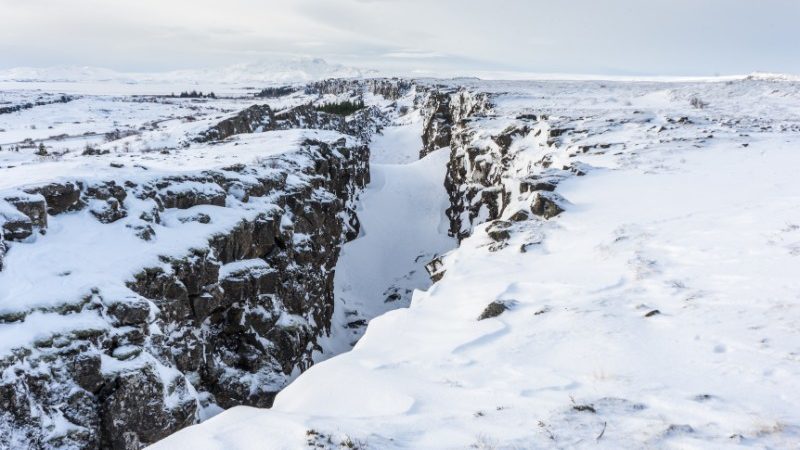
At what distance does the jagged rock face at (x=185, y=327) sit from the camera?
13.4 m

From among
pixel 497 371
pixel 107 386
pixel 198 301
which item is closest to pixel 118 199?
pixel 198 301

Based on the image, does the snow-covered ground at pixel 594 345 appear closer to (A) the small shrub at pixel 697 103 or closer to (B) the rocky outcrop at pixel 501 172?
(B) the rocky outcrop at pixel 501 172

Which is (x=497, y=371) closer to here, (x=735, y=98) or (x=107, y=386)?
(x=107, y=386)

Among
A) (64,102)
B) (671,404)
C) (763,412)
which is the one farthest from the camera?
(64,102)

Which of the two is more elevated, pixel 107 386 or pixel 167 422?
pixel 107 386

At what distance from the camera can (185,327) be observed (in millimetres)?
19469

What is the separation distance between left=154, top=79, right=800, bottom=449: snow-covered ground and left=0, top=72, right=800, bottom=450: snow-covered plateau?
0.16 ft

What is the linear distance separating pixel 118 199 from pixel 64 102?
202 m

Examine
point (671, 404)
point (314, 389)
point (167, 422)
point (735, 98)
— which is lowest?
point (167, 422)

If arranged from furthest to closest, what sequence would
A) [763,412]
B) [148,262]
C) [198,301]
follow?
[198,301], [148,262], [763,412]

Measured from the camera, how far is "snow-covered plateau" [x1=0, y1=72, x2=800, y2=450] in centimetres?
641

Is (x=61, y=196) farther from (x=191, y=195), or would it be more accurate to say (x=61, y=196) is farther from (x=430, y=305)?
(x=430, y=305)

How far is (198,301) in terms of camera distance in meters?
20.1

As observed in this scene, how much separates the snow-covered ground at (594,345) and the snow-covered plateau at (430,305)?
0.16ft
